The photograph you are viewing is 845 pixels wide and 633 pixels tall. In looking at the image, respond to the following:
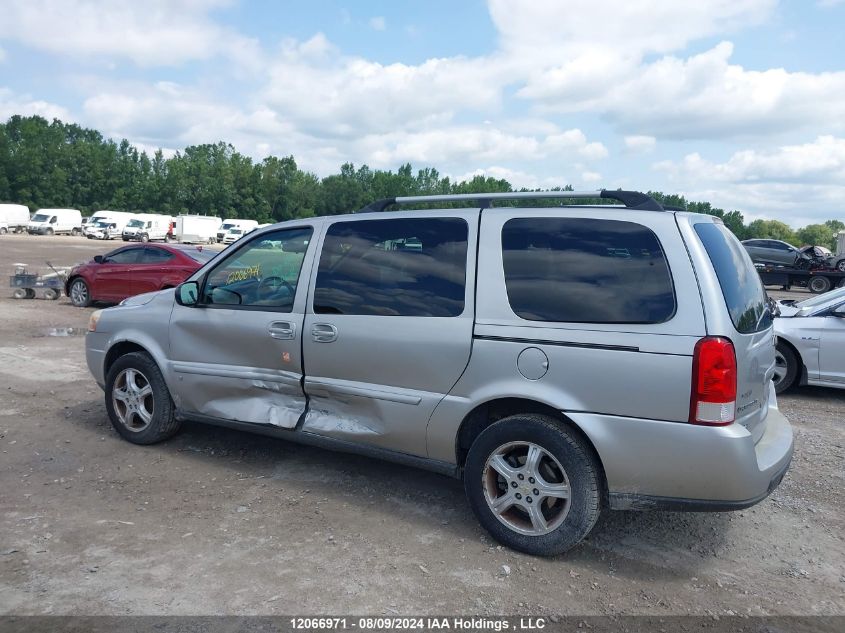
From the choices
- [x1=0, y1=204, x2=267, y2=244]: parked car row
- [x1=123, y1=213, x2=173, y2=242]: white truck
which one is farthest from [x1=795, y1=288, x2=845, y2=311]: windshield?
[x1=123, y1=213, x2=173, y2=242]: white truck

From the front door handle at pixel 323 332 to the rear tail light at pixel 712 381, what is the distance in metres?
2.26

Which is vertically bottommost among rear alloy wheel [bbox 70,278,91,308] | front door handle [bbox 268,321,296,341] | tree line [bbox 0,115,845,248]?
rear alloy wheel [bbox 70,278,91,308]

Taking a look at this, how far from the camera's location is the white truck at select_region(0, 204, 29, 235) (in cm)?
5566

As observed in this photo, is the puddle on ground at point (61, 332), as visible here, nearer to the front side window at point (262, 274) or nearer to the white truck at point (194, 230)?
the front side window at point (262, 274)

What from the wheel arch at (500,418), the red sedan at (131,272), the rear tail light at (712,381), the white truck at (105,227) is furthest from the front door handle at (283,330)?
the white truck at (105,227)

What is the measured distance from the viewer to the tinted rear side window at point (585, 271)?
369cm

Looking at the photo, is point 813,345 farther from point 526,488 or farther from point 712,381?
point 526,488

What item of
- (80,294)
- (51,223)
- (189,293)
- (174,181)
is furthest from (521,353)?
(174,181)

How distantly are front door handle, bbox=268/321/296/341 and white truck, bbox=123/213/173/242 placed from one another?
53.0 metres

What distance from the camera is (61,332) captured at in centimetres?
1175

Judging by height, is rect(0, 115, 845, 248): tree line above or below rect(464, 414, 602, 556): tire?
above

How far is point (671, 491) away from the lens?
3639 mm

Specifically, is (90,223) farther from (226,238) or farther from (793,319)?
(793,319)

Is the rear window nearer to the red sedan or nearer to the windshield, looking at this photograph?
the windshield
